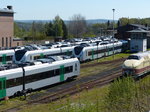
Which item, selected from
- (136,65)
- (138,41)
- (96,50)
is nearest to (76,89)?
(136,65)

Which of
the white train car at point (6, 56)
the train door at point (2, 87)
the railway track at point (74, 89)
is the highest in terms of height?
the white train car at point (6, 56)

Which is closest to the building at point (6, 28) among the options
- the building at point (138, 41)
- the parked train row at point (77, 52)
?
the parked train row at point (77, 52)

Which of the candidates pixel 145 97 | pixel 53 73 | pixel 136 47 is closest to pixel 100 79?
pixel 53 73

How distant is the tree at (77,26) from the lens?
530ft

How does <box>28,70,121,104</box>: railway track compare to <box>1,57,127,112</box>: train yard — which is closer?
<box>28,70,121,104</box>: railway track

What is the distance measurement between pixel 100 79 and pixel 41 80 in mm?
10068

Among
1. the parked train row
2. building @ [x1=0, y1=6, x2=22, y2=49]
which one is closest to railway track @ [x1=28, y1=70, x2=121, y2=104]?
the parked train row

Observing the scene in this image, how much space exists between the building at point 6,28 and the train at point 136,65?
39402mm

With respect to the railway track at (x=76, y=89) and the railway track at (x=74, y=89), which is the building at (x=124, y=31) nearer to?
the railway track at (x=74, y=89)

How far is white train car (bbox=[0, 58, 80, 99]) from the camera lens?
26609mm

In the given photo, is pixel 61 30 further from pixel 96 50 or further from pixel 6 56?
pixel 6 56

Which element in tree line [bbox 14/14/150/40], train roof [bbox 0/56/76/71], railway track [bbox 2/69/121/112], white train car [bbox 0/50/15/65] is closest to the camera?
railway track [bbox 2/69/121/112]

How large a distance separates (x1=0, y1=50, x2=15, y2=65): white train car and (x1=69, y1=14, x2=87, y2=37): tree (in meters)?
113

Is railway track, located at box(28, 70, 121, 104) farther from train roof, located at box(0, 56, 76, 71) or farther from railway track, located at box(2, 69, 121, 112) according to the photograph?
train roof, located at box(0, 56, 76, 71)
